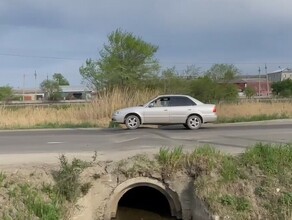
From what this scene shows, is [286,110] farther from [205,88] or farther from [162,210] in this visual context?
[162,210]

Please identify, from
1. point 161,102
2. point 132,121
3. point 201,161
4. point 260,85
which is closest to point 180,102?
point 161,102

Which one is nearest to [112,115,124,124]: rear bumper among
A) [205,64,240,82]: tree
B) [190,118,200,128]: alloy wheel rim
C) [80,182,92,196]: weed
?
[190,118,200,128]: alloy wheel rim

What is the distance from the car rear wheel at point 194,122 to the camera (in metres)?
18.7

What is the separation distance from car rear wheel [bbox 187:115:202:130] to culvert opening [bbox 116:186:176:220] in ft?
24.7

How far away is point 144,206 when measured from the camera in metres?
11.1

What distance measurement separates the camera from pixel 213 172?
8227 mm

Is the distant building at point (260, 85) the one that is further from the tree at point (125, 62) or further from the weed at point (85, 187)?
the weed at point (85, 187)

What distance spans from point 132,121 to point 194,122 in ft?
9.17

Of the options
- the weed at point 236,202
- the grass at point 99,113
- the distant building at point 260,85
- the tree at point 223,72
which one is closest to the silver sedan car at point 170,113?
the grass at point 99,113

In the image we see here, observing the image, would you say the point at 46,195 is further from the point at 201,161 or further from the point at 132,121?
the point at 132,121

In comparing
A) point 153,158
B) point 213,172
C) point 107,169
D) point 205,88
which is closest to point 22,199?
point 107,169

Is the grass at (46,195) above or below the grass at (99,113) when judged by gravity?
below

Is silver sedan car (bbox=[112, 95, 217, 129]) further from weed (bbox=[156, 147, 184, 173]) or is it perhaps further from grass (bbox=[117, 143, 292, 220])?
weed (bbox=[156, 147, 184, 173])

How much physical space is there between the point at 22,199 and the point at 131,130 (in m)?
10.9
